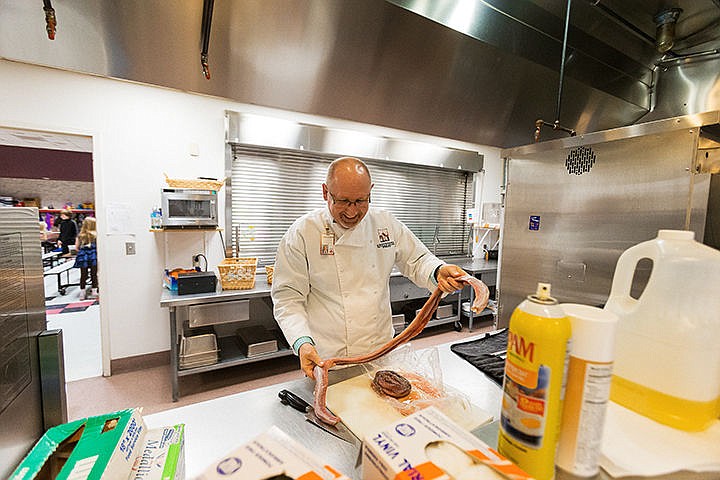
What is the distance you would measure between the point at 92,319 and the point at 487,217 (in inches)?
251

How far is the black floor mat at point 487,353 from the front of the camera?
1.24 metres

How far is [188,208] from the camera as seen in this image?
296 centimetres

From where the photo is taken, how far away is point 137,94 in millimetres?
2945

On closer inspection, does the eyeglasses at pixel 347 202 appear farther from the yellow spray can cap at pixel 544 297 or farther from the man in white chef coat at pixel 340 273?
the yellow spray can cap at pixel 544 297

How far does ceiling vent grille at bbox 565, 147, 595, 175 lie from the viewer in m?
1.46

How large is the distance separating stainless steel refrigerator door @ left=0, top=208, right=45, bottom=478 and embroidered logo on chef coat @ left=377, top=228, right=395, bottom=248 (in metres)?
1.32

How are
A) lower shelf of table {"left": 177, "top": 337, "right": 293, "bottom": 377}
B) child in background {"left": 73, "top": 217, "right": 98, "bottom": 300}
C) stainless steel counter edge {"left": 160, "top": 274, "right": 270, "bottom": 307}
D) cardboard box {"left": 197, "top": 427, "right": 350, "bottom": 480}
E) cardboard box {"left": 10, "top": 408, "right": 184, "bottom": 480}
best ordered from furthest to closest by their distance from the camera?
child in background {"left": 73, "top": 217, "right": 98, "bottom": 300}
lower shelf of table {"left": 177, "top": 337, "right": 293, "bottom": 377}
stainless steel counter edge {"left": 160, "top": 274, "right": 270, "bottom": 307}
cardboard box {"left": 10, "top": 408, "right": 184, "bottom": 480}
cardboard box {"left": 197, "top": 427, "right": 350, "bottom": 480}

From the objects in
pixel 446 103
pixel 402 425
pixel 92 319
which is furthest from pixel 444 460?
pixel 92 319

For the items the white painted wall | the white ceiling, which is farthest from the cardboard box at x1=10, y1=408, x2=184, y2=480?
the white ceiling

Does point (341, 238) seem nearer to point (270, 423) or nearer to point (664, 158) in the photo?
point (270, 423)

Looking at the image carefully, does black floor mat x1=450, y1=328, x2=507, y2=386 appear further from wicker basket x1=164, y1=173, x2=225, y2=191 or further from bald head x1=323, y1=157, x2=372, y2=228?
wicker basket x1=164, y1=173, x2=225, y2=191

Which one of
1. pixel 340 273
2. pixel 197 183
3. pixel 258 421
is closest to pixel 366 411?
pixel 258 421

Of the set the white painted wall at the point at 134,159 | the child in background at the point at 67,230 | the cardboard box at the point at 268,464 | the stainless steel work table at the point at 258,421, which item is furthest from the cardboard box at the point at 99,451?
the child in background at the point at 67,230

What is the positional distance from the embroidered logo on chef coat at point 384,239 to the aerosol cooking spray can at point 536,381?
3.92 feet
